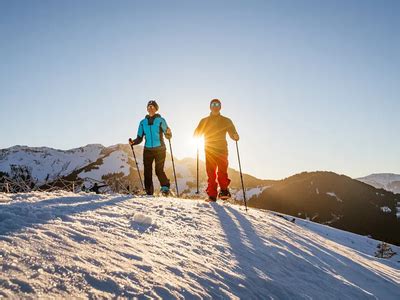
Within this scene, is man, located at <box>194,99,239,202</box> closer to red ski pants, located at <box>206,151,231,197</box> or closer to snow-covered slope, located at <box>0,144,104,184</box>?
red ski pants, located at <box>206,151,231,197</box>

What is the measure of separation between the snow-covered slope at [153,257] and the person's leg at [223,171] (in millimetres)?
3155

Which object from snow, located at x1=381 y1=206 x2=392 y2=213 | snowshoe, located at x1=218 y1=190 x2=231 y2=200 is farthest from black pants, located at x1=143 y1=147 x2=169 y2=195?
snow, located at x1=381 y1=206 x2=392 y2=213

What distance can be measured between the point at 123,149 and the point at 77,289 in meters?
152

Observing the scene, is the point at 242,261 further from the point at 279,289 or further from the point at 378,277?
the point at 378,277

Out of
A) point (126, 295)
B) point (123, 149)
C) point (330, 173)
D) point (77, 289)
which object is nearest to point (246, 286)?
point (126, 295)

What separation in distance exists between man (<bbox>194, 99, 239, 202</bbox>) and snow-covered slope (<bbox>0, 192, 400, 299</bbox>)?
10.4ft

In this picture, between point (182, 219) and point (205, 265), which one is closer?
point (205, 265)

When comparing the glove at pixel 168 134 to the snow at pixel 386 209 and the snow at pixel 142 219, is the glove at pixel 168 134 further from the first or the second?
the snow at pixel 386 209

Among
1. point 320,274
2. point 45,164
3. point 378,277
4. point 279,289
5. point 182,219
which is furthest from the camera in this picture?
point 45,164

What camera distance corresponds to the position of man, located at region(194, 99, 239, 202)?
29.6 ft

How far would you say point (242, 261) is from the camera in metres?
3.89

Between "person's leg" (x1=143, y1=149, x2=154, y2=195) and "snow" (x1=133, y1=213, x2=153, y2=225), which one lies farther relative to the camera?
"person's leg" (x1=143, y1=149, x2=154, y2=195)

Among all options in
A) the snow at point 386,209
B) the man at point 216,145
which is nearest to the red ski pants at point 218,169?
the man at point 216,145

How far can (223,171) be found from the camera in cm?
898
